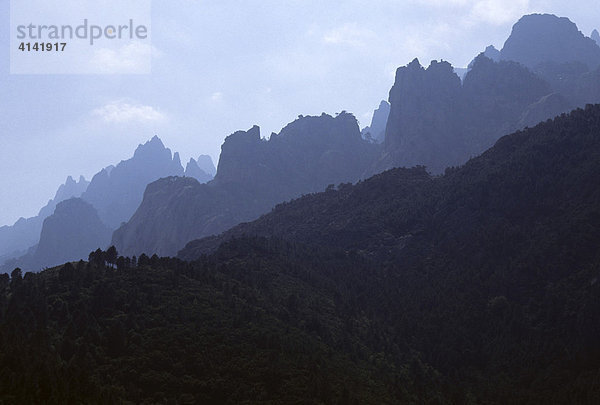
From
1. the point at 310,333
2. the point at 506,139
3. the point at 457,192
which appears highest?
the point at 506,139

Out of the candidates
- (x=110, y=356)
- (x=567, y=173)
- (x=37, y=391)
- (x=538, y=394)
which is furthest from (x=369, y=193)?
(x=37, y=391)

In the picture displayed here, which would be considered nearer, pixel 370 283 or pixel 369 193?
pixel 370 283

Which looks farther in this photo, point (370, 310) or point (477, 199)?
point (477, 199)

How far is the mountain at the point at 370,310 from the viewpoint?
185ft

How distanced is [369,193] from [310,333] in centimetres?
10181

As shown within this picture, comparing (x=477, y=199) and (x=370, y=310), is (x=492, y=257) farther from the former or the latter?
(x=370, y=310)

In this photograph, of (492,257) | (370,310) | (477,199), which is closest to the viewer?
(370,310)

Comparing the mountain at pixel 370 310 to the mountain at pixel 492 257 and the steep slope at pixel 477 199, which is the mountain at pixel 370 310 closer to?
the mountain at pixel 492 257

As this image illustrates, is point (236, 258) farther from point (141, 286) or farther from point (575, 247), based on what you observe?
point (575, 247)

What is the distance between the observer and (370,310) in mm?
100688

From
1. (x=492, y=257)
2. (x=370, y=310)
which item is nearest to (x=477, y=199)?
(x=492, y=257)

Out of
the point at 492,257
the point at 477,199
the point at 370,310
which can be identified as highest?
the point at 477,199

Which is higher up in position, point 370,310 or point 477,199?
point 477,199

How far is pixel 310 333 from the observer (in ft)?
258
